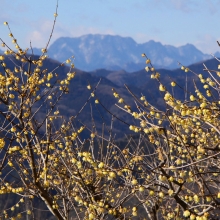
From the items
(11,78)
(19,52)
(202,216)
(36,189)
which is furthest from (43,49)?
(202,216)

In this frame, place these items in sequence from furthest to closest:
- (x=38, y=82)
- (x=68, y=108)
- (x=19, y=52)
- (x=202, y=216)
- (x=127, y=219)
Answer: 1. (x=68, y=108)
2. (x=127, y=219)
3. (x=19, y=52)
4. (x=38, y=82)
5. (x=202, y=216)

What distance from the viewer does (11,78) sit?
6.83 m

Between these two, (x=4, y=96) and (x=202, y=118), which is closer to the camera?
(x=202, y=118)

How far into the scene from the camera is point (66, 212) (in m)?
8.74

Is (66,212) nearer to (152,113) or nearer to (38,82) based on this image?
(38,82)

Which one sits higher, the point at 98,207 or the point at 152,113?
the point at 152,113

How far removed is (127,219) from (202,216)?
3.25 m

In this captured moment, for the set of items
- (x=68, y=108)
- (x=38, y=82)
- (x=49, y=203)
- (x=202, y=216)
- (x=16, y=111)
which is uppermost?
(x=38, y=82)

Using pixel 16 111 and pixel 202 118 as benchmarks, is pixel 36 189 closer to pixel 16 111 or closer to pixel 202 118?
pixel 16 111

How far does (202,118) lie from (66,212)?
464 cm

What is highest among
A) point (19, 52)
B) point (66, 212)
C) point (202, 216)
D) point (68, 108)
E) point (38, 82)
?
point (19, 52)

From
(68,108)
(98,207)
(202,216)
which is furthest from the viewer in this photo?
(68,108)

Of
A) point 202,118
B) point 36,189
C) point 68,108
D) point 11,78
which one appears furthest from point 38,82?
point 68,108

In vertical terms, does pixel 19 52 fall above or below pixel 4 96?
above
